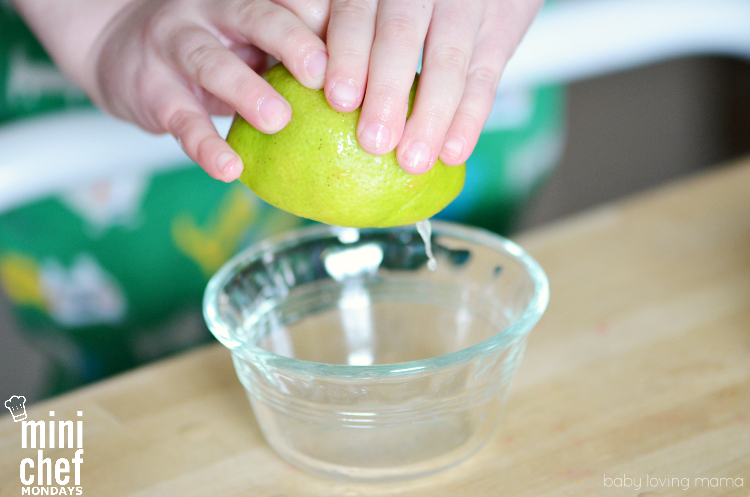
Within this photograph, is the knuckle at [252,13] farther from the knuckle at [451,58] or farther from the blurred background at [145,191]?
the blurred background at [145,191]

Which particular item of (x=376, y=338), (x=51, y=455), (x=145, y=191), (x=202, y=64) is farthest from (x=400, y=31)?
(x=145, y=191)

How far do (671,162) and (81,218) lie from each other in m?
2.12

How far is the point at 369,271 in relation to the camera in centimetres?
72

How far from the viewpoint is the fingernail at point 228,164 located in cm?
50

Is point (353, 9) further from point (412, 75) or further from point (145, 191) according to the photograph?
point (145, 191)

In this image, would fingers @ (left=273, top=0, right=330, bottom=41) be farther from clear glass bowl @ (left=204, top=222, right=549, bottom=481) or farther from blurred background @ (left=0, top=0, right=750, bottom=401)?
blurred background @ (left=0, top=0, right=750, bottom=401)

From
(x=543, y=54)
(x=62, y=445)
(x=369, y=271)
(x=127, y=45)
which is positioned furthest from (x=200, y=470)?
(x=543, y=54)

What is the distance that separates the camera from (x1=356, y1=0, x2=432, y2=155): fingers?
1.55 feet

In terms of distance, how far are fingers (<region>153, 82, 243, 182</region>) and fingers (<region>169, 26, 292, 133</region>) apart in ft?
0.07

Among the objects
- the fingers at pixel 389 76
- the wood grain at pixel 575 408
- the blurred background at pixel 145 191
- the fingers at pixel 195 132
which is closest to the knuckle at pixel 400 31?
the fingers at pixel 389 76

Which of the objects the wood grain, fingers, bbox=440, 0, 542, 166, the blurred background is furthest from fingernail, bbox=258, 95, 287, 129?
the blurred background

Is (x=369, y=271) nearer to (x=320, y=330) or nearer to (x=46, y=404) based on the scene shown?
(x=320, y=330)

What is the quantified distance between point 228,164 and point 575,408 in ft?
1.17

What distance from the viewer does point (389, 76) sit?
478mm
